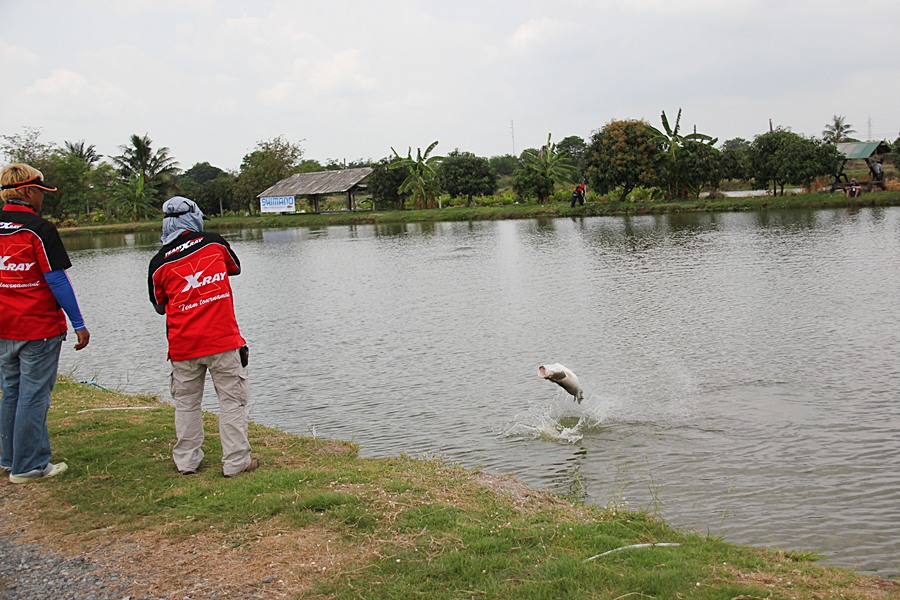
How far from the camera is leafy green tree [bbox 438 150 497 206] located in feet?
222

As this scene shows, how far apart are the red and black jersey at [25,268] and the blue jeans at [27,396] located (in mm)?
107

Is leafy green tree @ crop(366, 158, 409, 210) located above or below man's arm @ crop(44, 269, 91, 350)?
above

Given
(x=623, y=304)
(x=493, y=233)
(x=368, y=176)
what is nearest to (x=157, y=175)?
(x=368, y=176)

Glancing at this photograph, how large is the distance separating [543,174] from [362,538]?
193ft

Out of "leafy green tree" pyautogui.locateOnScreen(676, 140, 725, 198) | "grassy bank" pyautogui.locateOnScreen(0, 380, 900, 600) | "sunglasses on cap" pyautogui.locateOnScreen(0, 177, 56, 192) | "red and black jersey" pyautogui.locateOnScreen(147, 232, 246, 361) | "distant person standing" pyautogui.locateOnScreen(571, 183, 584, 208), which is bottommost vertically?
"grassy bank" pyautogui.locateOnScreen(0, 380, 900, 600)

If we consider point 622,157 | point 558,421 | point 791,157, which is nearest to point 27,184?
point 558,421

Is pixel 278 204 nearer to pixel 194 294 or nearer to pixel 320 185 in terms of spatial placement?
pixel 320 185

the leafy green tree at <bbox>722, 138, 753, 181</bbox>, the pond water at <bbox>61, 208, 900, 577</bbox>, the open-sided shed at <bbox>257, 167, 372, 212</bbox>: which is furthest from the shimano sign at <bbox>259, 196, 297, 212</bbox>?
the pond water at <bbox>61, 208, 900, 577</bbox>

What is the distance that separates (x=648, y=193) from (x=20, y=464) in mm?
53910

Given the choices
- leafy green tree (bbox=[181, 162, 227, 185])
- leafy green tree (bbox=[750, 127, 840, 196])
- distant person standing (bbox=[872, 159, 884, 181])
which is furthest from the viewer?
leafy green tree (bbox=[181, 162, 227, 185])

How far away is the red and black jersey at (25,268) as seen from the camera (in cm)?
618

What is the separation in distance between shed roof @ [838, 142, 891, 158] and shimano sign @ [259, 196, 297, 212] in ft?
158

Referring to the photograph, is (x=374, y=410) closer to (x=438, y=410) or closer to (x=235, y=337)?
(x=438, y=410)

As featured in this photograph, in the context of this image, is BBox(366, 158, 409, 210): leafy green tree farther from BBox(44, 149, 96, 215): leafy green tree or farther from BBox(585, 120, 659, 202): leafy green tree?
BBox(44, 149, 96, 215): leafy green tree
